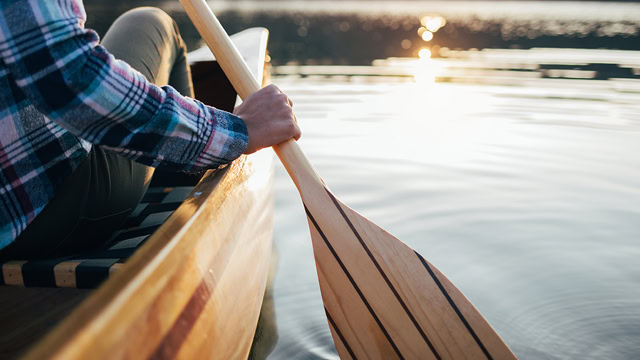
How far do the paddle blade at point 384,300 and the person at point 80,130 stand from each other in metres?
0.27

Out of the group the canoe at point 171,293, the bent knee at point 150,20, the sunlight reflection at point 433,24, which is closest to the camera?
the canoe at point 171,293

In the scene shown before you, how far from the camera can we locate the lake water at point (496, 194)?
5.37 ft

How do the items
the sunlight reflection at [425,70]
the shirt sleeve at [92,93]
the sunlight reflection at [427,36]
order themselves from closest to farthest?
the shirt sleeve at [92,93] → the sunlight reflection at [425,70] → the sunlight reflection at [427,36]

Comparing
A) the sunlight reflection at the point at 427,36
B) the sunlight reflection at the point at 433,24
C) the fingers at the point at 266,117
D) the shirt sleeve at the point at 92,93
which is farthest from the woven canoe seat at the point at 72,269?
the sunlight reflection at the point at 433,24

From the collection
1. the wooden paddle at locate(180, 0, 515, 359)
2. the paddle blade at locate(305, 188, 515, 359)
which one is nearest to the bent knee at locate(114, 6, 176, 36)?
the wooden paddle at locate(180, 0, 515, 359)

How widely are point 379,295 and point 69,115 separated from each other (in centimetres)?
73

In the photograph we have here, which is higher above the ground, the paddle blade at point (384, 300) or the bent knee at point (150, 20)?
the bent knee at point (150, 20)

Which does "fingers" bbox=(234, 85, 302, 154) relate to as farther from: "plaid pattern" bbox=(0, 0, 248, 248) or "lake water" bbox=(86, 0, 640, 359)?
"lake water" bbox=(86, 0, 640, 359)

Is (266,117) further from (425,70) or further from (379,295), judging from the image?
(425,70)

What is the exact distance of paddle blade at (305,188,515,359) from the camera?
3.78 feet

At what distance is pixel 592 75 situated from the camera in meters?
6.70

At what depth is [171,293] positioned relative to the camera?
719 mm

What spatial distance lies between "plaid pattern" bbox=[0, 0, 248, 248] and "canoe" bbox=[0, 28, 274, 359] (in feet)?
0.34

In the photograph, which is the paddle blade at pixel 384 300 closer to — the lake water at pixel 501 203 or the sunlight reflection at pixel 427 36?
the lake water at pixel 501 203
